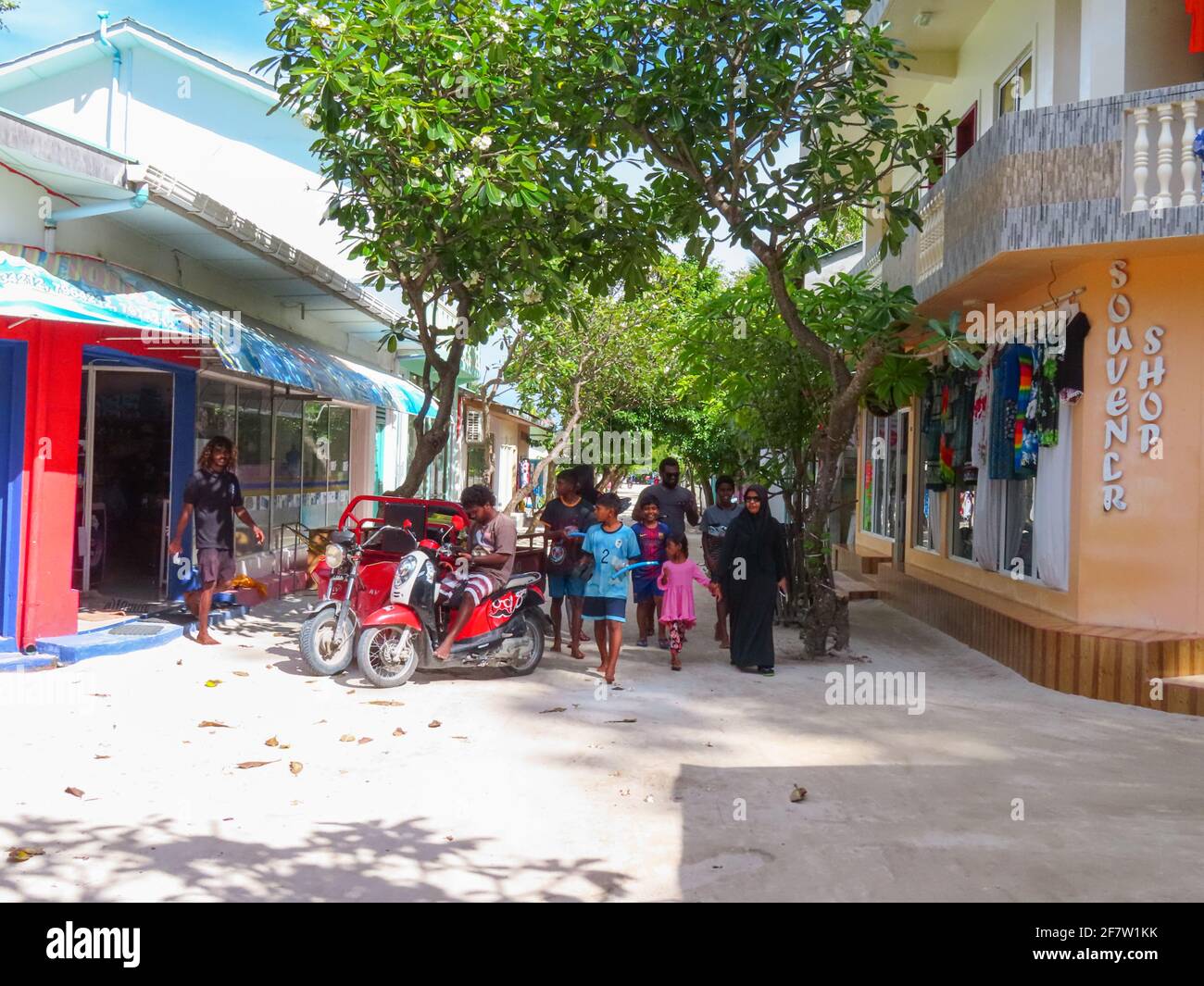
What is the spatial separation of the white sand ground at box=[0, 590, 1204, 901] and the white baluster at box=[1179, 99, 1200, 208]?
372cm

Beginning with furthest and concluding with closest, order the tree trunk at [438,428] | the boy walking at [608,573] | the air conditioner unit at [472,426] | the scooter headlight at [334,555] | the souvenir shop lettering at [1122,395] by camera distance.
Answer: the air conditioner unit at [472,426] → the tree trunk at [438,428] → the boy walking at [608,573] → the souvenir shop lettering at [1122,395] → the scooter headlight at [334,555]

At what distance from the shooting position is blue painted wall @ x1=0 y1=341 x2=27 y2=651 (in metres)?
8.25

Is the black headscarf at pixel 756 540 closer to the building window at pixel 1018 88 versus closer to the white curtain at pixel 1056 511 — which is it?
the white curtain at pixel 1056 511

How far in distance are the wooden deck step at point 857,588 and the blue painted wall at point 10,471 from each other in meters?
9.44

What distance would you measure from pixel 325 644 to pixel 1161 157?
718cm

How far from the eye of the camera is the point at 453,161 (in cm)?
952

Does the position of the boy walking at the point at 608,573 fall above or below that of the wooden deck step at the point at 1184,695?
above

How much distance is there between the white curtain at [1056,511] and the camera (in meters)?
9.02

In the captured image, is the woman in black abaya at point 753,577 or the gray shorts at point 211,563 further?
the gray shorts at point 211,563

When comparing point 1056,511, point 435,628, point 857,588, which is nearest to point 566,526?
point 435,628
